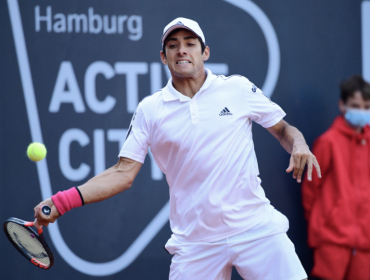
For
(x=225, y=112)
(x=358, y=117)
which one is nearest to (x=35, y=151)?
(x=225, y=112)

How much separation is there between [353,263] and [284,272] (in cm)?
145

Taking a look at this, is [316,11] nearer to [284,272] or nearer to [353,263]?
[353,263]

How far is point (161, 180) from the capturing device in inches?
158

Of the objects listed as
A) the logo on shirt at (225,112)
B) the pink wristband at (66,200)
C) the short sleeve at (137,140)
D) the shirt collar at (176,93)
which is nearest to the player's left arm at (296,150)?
the logo on shirt at (225,112)

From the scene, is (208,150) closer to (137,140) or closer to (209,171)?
(209,171)

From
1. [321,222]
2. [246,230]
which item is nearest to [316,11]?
[321,222]

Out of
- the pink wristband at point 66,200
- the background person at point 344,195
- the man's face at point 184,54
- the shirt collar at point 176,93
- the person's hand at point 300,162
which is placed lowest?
the background person at point 344,195

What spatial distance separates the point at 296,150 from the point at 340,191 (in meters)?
1.50

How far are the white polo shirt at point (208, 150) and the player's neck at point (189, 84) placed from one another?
0.05m

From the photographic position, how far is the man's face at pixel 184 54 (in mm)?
2797

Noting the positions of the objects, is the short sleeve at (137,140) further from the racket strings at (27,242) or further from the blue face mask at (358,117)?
the blue face mask at (358,117)

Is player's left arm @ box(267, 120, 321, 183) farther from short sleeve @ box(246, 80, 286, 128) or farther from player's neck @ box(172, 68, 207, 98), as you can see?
player's neck @ box(172, 68, 207, 98)

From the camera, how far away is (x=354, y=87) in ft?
13.0

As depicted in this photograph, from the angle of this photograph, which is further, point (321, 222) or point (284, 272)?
point (321, 222)
